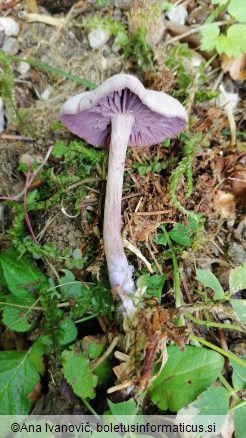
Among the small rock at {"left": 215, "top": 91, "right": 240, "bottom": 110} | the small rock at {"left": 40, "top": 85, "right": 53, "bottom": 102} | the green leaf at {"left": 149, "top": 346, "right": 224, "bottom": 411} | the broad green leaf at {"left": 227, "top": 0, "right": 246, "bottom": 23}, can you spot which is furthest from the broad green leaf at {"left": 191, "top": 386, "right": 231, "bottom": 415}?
the broad green leaf at {"left": 227, "top": 0, "right": 246, "bottom": 23}

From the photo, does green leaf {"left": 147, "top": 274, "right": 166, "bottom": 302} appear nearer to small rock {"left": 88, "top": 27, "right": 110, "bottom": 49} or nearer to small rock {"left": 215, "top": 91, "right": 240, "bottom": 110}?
small rock {"left": 215, "top": 91, "right": 240, "bottom": 110}

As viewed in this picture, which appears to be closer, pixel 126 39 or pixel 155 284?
pixel 155 284

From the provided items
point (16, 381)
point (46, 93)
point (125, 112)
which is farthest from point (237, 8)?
point (16, 381)

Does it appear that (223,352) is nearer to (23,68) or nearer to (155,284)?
(155,284)

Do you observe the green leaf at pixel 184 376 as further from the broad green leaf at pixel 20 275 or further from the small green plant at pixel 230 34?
the small green plant at pixel 230 34

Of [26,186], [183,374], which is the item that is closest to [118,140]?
[26,186]

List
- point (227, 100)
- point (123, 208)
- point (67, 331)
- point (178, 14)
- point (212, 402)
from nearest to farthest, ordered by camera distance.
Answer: point (212, 402), point (67, 331), point (123, 208), point (227, 100), point (178, 14)
